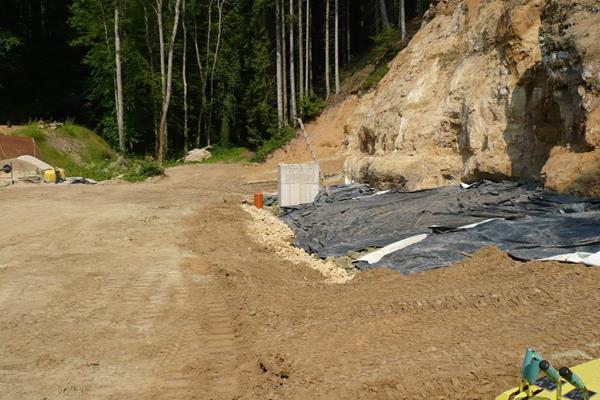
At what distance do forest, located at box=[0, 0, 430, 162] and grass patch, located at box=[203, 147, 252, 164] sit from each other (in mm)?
1258

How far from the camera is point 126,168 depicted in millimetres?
27219

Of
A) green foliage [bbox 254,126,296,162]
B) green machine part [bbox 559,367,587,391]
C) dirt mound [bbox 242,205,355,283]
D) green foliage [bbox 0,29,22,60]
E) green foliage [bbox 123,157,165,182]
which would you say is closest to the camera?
green machine part [bbox 559,367,587,391]

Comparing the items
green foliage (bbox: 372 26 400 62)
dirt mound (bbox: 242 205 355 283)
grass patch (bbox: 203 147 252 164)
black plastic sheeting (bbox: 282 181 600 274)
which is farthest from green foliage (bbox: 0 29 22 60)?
black plastic sheeting (bbox: 282 181 600 274)

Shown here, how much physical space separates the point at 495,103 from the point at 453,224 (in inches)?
209

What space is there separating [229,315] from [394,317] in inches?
87.0

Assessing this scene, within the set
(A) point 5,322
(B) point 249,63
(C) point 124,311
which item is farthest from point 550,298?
(B) point 249,63

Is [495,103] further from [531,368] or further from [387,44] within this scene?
[387,44]

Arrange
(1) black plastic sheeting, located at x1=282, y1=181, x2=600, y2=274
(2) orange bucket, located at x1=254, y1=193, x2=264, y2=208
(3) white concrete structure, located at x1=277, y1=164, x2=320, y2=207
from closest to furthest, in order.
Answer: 1. (1) black plastic sheeting, located at x1=282, y1=181, x2=600, y2=274
2. (3) white concrete structure, located at x1=277, y1=164, x2=320, y2=207
3. (2) orange bucket, located at x1=254, y1=193, x2=264, y2=208

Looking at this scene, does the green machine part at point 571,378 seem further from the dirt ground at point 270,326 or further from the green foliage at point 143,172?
the green foliage at point 143,172

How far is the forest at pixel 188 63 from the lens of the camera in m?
34.8

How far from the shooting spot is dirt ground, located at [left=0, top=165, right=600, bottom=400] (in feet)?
15.3

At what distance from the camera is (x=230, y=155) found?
1421 inches

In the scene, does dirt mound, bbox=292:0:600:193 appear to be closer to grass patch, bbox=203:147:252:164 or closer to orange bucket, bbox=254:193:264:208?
orange bucket, bbox=254:193:264:208

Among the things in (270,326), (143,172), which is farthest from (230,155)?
(270,326)
